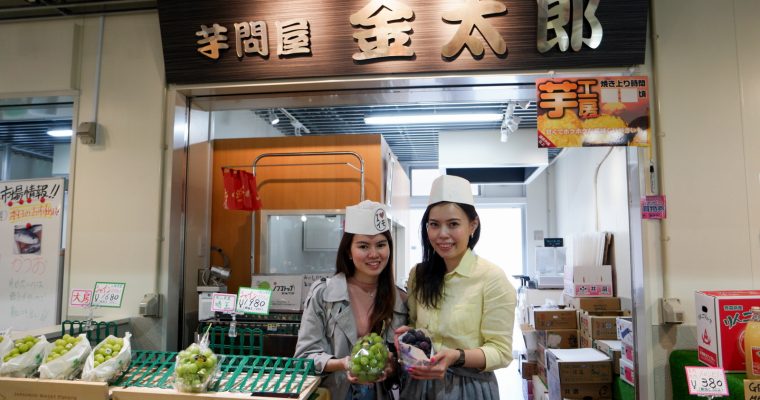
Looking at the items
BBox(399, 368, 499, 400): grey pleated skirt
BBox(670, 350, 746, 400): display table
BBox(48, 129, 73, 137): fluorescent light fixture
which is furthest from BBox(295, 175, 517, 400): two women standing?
BBox(48, 129, 73, 137): fluorescent light fixture

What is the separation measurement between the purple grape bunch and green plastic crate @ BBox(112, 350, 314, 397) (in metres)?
0.45

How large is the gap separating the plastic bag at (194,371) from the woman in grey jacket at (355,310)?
1.22 feet

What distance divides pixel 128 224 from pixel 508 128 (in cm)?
530

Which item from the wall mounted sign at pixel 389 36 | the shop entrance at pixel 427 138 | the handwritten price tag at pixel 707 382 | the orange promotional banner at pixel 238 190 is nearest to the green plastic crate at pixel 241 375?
the shop entrance at pixel 427 138

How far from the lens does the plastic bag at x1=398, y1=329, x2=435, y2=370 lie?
170 cm

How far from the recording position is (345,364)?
1.89 metres

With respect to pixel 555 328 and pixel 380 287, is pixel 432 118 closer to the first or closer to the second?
pixel 555 328

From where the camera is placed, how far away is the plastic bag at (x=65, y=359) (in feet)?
6.37

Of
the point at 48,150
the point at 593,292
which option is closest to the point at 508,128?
the point at 593,292

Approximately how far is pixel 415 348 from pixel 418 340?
0.16 feet

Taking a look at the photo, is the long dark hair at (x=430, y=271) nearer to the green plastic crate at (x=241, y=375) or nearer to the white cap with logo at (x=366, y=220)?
the white cap with logo at (x=366, y=220)

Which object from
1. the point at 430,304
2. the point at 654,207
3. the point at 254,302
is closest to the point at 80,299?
the point at 254,302

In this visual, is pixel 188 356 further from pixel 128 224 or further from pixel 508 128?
pixel 508 128

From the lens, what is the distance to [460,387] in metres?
1.94
